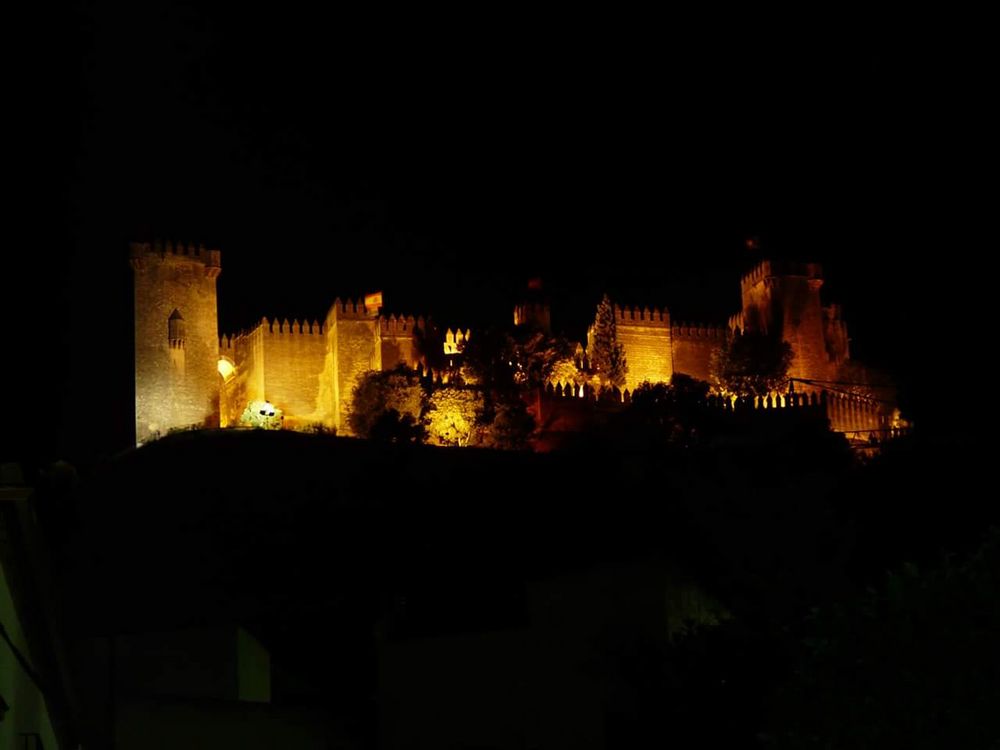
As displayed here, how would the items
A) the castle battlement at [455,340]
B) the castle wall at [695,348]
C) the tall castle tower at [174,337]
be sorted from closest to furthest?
the tall castle tower at [174,337] < the castle battlement at [455,340] < the castle wall at [695,348]

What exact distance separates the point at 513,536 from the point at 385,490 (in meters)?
1.95

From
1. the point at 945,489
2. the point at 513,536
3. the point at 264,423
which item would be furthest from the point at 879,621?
the point at 264,423

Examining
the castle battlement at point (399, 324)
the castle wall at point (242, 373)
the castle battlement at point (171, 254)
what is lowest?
the castle wall at point (242, 373)

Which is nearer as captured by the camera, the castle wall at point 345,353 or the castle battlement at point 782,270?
the castle wall at point 345,353

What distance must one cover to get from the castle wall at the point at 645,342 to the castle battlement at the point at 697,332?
57 cm

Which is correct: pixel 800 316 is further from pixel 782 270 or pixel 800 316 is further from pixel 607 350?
pixel 607 350

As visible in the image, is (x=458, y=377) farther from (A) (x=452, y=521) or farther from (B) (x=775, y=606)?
(B) (x=775, y=606)

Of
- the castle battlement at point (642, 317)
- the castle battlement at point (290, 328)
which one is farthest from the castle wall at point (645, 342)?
the castle battlement at point (290, 328)

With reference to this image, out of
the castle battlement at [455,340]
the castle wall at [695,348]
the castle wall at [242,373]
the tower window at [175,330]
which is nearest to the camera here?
the tower window at [175,330]

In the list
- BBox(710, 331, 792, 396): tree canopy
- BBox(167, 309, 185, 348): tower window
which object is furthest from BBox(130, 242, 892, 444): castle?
BBox(710, 331, 792, 396): tree canopy

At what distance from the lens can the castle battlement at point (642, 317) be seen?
140ft

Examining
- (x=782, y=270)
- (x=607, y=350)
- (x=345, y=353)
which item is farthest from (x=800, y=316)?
(x=345, y=353)

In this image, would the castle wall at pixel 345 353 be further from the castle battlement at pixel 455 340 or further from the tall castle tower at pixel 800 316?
the tall castle tower at pixel 800 316

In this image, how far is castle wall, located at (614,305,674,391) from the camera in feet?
139
